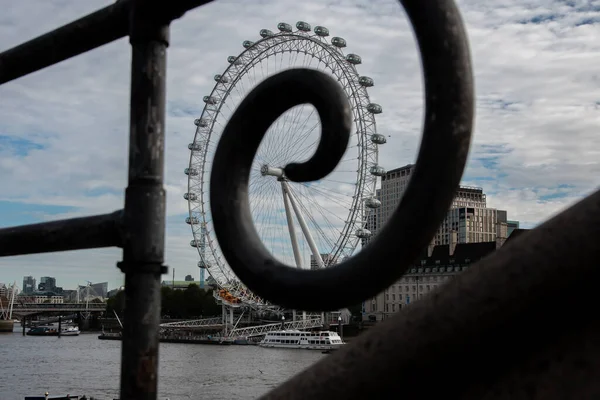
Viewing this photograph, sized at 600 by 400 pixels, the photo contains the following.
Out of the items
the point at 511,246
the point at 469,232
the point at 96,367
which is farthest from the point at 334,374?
the point at 469,232

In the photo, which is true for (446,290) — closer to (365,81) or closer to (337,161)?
(337,161)

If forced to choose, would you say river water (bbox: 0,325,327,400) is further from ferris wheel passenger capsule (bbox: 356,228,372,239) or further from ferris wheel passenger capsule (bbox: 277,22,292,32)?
ferris wheel passenger capsule (bbox: 277,22,292,32)

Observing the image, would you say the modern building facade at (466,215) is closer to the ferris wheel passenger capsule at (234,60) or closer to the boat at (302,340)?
the boat at (302,340)

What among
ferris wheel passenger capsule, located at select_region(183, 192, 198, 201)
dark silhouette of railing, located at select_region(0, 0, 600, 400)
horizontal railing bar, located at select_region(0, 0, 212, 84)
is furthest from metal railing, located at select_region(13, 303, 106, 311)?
dark silhouette of railing, located at select_region(0, 0, 600, 400)

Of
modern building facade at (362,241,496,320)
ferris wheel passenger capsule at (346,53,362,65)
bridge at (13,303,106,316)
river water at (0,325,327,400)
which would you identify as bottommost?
river water at (0,325,327,400)

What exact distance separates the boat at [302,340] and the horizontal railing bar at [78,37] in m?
48.9

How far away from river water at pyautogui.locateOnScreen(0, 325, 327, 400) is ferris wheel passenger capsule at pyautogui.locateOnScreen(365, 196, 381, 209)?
727cm

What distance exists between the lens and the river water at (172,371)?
95.8 feet

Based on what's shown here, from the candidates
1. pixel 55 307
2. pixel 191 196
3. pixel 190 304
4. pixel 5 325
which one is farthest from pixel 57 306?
pixel 191 196

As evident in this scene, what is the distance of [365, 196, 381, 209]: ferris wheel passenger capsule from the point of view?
1332 inches

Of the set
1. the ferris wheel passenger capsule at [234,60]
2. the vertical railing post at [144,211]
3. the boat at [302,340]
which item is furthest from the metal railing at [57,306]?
the vertical railing post at [144,211]

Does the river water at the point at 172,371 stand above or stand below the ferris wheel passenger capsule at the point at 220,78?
below

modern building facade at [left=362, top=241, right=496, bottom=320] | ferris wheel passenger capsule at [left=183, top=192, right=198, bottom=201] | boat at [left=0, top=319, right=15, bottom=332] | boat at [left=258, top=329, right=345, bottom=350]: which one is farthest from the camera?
boat at [left=0, top=319, right=15, bottom=332]

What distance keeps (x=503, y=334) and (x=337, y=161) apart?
313 millimetres
